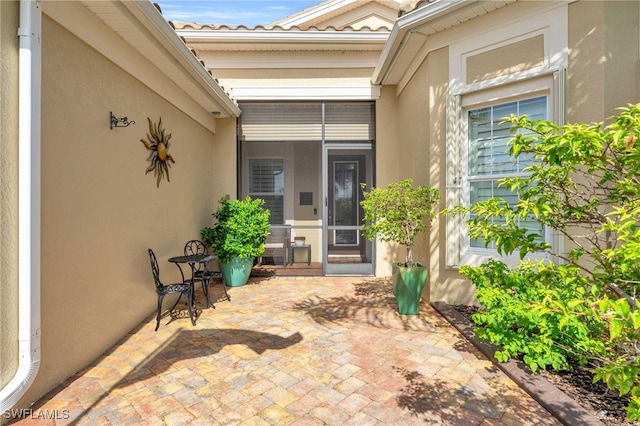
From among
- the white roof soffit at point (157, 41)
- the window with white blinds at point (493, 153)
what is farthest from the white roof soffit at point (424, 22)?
the white roof soffit at point (157, 41)

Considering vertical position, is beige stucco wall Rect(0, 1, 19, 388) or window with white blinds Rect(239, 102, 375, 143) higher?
window with white blinds Rect(239, 102, 375, 143)

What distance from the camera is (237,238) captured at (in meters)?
5.24

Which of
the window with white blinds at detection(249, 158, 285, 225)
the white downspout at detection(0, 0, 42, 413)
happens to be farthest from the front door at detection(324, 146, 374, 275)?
the white downspout at detection(0, 0, 42, 413)

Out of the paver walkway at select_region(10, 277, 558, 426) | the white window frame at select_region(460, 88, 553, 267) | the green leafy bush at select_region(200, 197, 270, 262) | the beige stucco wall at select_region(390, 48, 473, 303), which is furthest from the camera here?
the green leafy bush at select_region(200, 197, 270, 262)

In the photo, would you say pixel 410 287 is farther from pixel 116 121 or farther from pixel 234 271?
pixel 116 121

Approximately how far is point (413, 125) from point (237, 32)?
3489 mm

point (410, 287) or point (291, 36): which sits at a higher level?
point (291, 36)

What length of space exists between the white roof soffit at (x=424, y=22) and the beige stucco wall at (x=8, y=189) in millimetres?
3839

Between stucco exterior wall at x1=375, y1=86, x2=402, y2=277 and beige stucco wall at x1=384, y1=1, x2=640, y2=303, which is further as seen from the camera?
stucco exterior wall at x1=375, y1=86, x2=402, y2=277

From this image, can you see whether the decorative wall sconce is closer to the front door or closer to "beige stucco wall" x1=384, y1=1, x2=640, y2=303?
the front door

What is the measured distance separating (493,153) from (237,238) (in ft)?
13.1

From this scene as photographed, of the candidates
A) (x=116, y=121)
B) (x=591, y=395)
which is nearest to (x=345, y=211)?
(x=116, y=121)

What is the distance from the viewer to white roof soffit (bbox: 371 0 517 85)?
3.63m

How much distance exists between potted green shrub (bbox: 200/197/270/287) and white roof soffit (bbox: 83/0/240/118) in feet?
6.23
